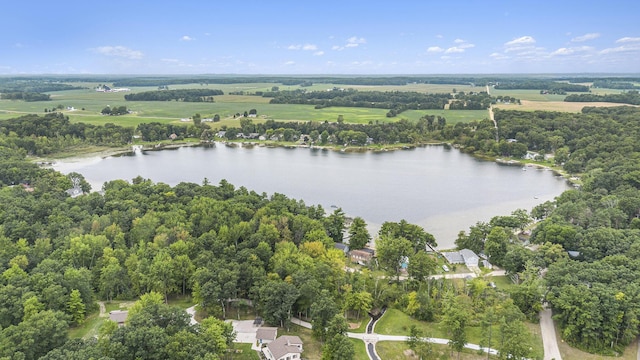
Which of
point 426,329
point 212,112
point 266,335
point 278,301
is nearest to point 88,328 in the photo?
point 266,335

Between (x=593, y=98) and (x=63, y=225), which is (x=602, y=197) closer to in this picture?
(x=63, y=225)

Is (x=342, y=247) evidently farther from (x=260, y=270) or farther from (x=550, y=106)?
(x=550, y=106)

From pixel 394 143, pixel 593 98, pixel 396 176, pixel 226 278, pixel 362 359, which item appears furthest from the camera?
pixel 593 98

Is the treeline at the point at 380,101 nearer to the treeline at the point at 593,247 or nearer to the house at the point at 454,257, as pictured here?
the treeline at the point at 593,247

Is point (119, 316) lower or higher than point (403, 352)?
higher

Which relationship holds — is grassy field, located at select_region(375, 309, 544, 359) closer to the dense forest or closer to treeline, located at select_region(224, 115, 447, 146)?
the dense forest

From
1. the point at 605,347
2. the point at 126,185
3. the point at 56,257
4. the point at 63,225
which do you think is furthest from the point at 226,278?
the point at 126,185

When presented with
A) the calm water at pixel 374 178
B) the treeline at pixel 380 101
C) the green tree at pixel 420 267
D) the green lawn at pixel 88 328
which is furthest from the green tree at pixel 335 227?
the treeline at pixel 380 101
